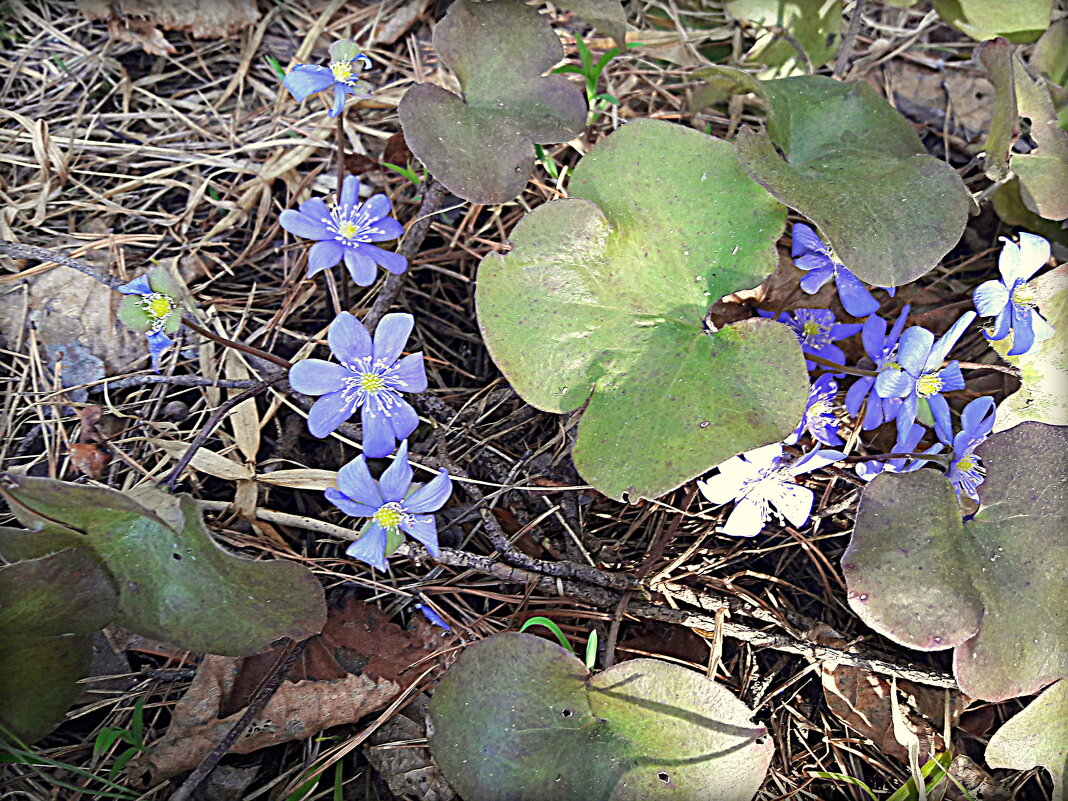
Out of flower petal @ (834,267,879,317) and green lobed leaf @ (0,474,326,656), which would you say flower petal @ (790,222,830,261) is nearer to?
Result: flower petal @ (834,267,879,317)

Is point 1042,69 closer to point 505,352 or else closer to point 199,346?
point 505,352

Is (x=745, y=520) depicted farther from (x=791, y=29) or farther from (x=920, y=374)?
(x=791, y=29)

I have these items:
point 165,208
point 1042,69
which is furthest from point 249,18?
point 1042,69

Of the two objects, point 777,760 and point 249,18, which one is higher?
point 249,18

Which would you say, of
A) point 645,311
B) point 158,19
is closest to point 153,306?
point 645,311

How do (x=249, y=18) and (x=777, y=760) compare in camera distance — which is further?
(x=249, y=18)
